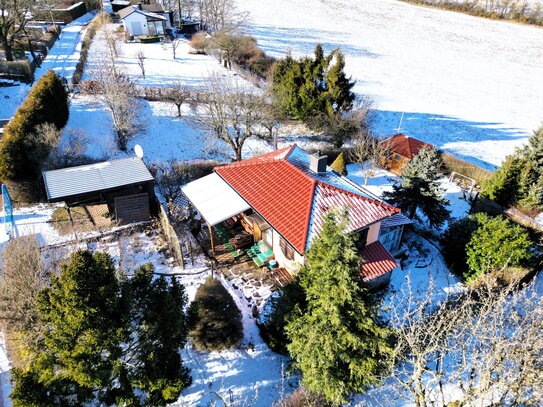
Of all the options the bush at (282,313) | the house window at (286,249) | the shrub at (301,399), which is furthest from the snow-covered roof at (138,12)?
the shrub at (301,399)

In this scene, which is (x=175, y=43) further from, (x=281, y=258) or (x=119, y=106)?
(x=281, y=258)

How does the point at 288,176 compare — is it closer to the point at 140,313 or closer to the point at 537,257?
the point at 140,313

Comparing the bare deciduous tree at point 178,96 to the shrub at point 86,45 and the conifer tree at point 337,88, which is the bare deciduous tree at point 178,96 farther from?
the conifer tree at point 337,88

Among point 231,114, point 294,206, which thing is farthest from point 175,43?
point 294,206

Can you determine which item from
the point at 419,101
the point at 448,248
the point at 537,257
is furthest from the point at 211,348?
the point at 419,101

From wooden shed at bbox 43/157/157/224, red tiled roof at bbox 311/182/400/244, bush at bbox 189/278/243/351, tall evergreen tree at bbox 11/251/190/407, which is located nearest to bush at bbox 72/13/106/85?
wooden shed at bbox 43/157/157/224

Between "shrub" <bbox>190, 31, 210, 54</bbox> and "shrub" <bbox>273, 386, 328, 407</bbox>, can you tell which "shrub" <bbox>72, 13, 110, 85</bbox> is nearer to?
"shrub" <bbox>190, 31, 210, 54</bbox>
